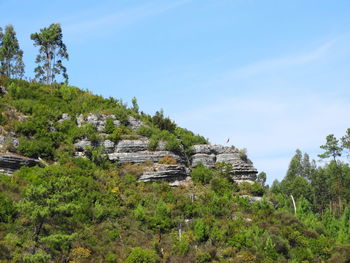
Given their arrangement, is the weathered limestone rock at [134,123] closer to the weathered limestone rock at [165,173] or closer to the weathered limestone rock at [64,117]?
the weathered limestone rock at [165,173]

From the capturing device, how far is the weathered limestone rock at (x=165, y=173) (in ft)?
139

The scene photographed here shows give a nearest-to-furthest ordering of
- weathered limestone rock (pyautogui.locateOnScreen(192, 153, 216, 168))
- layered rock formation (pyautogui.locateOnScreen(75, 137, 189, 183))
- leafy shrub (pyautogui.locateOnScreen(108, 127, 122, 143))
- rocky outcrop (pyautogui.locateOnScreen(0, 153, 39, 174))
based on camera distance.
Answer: rocky outcrop (pyautogui.locateOnScreen(0, 153, 39, 174)) → layered rock formation (pyautogui.locateOnScreen(75, 137, 189, 183)) → leafy shrub (pyautogui.locateOnScreen(108, 127, 122, 143)) → weathered limestone rock (pyautogui.locateOnScreen(192, 153, 216, 168))

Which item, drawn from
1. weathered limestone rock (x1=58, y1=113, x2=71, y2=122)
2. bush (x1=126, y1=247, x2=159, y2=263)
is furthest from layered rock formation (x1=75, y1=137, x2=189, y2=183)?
bush (x1=126, y1=247, x2=159, y2=263)

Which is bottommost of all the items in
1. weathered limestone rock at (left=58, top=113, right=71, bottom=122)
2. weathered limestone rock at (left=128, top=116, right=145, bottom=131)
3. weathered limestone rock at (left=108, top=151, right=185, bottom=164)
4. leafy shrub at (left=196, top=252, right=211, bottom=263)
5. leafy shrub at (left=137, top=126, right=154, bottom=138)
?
leafy shrub at (left=196, top=252, right=211, bottom=263)

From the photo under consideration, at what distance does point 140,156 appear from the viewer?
44.7 meters

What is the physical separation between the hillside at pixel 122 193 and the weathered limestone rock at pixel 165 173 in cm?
9

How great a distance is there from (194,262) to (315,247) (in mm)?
10493

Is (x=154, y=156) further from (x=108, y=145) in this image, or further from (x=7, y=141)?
(x=7, y=141)

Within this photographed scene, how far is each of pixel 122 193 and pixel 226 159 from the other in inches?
508

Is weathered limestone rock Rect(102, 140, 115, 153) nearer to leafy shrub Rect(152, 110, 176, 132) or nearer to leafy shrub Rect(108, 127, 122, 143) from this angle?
leafy shrub Rect(108, 127, 122, 143)

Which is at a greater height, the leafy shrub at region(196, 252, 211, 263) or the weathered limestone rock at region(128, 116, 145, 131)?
the weathered limestone rock at region(128, 116, 145, 131)

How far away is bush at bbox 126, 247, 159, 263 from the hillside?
0.07 metres

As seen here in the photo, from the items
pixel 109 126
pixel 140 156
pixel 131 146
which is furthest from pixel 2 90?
pixel 140 156

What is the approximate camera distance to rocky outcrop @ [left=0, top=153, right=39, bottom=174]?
38.2 m
